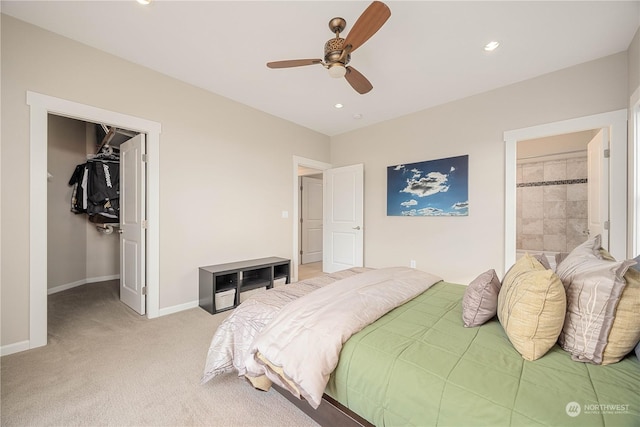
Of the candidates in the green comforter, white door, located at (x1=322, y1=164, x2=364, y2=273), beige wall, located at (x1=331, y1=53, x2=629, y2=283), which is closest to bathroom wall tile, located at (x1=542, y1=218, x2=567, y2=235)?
beige wall, located at (x1=331, y1=53, x2=629, y2=283)

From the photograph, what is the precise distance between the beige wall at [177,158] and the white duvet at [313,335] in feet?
7.00

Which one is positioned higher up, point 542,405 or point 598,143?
point 598,143

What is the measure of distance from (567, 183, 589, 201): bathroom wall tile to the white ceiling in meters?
3.44

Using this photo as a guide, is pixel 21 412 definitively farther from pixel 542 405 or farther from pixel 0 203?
pixel 542 405

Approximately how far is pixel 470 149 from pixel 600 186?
128 cm

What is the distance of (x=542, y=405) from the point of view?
29.9 inches

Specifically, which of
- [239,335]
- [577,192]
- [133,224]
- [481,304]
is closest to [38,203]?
[133,224]

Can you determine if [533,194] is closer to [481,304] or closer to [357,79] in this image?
[357,79]

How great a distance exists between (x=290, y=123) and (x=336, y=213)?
1.78 meters

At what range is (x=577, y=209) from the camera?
192 inches

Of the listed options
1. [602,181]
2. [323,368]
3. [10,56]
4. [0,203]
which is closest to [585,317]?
[323,368]

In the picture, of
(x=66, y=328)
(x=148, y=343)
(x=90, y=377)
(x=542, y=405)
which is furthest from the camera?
(x=66, y=328)

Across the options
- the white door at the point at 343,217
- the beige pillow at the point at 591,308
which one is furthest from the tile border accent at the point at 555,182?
the beige pillow at the point at 591,308

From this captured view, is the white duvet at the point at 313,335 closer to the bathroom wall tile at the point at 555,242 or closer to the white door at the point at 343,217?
the white door at the point at 343,217
